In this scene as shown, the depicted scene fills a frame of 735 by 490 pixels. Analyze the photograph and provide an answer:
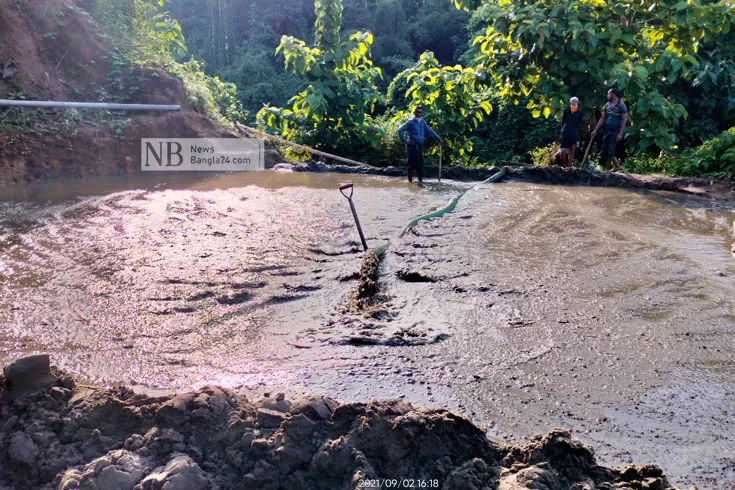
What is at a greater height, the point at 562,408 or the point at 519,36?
the point at 519,36

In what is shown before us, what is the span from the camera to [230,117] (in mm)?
16500

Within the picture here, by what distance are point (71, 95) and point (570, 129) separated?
1051 cm

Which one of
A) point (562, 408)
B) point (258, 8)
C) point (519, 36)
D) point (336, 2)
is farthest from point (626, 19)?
point (258, 8)

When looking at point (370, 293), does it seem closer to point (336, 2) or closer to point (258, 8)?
point (336, 2)

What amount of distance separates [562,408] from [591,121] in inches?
433

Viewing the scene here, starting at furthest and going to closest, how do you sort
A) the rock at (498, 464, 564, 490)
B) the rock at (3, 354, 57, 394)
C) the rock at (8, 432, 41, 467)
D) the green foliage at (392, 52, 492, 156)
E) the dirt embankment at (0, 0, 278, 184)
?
the green foliage at (392, 52, 492, 156)
the dirt embankment at (0, 0, 278, 184)
the rock at (3, 354, 57, 394)
the rock at (8, 432, 41, 467)
the rock at (498, 464, 564, 490)

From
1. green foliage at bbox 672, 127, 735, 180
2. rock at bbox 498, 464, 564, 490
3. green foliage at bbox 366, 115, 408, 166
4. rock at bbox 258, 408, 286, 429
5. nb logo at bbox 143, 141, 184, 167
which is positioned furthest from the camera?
green foliage at bbox 366, 115, 408, 166

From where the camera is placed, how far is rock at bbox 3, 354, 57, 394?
2.90 meters

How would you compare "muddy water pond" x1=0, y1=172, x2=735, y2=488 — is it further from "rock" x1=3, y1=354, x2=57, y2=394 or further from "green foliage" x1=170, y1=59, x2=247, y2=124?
"green foliage" x1=170, y1=59, x2=247, y2=124

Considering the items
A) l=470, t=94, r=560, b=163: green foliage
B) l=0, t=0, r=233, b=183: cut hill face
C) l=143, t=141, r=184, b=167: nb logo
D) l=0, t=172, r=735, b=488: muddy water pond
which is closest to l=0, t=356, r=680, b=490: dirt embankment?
l=0, t=172, r=735, b=488: muddy water pond

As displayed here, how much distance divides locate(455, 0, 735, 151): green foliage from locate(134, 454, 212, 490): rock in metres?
10.4

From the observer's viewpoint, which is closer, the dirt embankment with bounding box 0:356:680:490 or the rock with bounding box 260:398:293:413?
the dirt embankment with bounding box 0:356:680:490

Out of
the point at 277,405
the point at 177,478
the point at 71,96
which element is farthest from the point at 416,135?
the point at 177,478

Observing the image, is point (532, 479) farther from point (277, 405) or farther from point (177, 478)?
point (177, 478)
